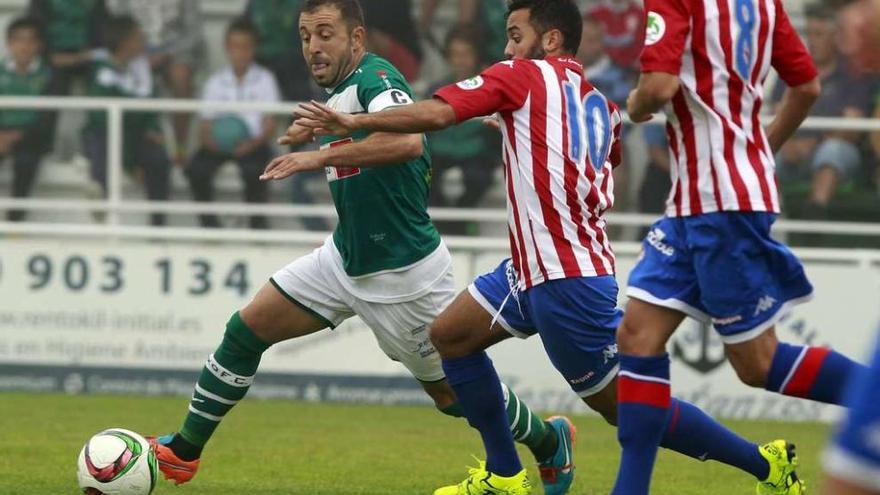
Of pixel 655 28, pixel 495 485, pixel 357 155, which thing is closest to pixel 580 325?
pixel 495 485

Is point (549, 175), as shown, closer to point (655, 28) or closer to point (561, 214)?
point (561, 214)

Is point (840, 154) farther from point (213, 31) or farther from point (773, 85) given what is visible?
point (213, 31)

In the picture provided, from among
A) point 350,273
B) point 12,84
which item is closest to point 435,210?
point 12,84

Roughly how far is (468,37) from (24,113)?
12.4 feet

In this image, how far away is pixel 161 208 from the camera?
40.9 feet

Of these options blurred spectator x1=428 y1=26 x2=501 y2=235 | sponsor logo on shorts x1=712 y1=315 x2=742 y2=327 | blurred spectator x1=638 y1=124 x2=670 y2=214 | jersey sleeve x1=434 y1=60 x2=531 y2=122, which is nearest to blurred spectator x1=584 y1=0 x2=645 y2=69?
blurred spectator x1=638 y1=124 x2=670 y2=214

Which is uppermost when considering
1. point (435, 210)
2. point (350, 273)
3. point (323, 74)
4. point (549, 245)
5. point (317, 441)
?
point (323, 74)

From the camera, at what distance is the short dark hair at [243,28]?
13555mm

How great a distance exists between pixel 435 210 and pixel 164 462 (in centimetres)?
543

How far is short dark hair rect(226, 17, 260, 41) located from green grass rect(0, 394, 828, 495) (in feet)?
11.3

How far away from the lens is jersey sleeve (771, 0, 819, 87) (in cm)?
570

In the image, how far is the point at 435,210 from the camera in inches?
486

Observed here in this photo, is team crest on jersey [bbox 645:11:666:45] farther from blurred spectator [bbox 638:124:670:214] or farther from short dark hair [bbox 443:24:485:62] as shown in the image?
short dark hair [bbox 443:24:485:62]

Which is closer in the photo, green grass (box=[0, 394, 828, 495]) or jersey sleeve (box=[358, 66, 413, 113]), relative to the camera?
jersey sleeve (box=[358, 66, 413, 113])
